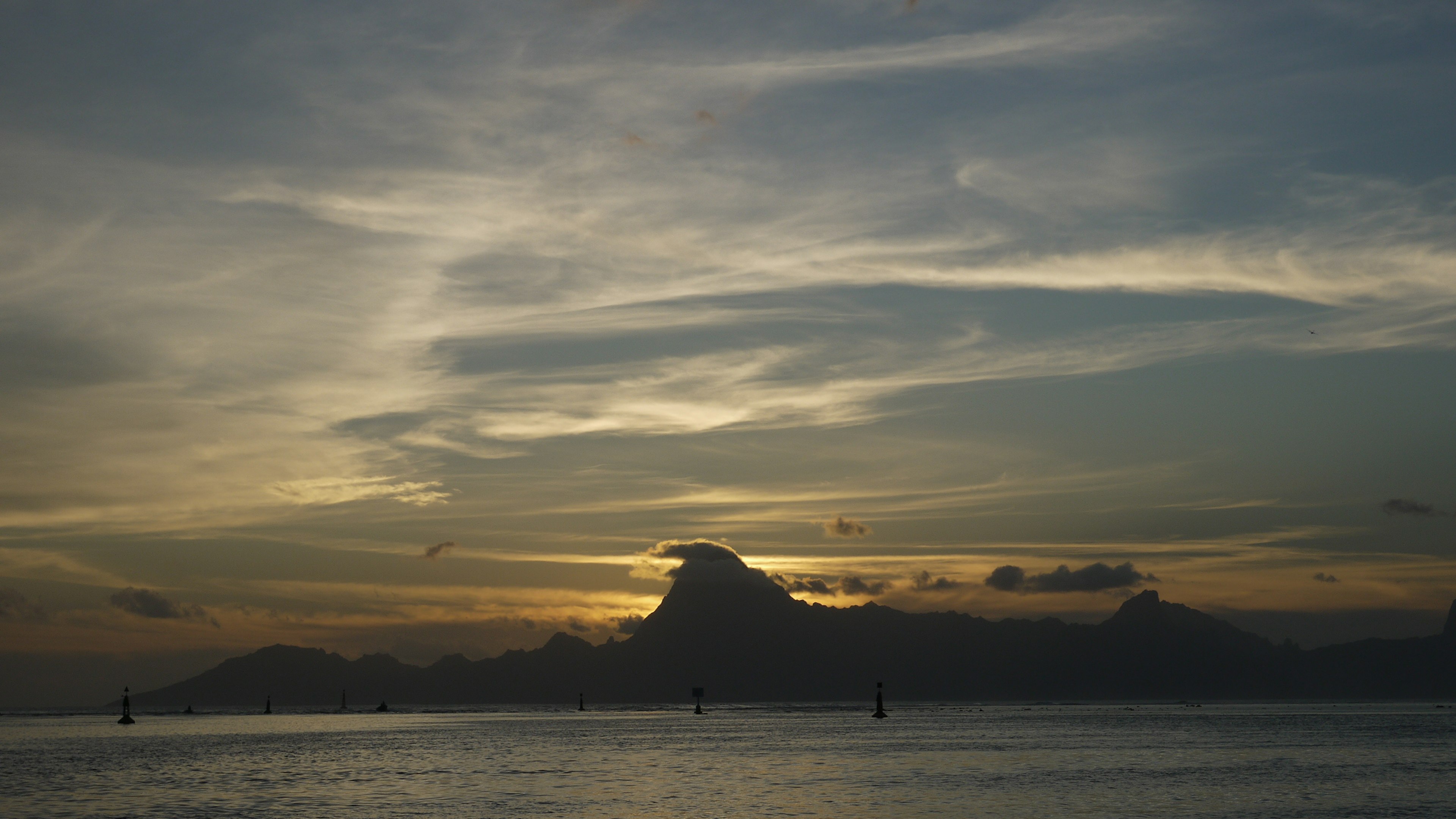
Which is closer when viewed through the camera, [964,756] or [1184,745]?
[964,756]

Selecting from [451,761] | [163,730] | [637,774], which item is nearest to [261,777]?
[451,761]

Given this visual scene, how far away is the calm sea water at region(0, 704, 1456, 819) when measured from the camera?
49.9 metres

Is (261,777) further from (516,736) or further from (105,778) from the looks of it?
(516,736)

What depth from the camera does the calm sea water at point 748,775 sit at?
164 ft

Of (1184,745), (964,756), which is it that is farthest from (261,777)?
(1184,745)

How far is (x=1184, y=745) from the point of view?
326ft

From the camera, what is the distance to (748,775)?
66.6 meters

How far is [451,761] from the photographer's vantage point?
8219cm

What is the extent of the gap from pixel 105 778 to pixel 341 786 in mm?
18227

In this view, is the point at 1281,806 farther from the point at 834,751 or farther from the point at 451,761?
the point at 451,761

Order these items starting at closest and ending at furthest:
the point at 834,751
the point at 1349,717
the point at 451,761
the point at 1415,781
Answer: the point at 1415,781, the point at 451,761, the point at 834,751, the point at 1349,717

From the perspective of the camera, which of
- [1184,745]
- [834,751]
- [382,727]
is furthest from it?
[382,727]

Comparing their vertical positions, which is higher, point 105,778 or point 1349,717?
point 105,778

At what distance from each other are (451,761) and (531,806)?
3490cm
